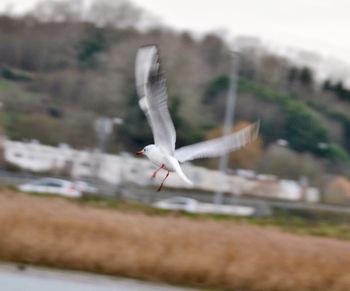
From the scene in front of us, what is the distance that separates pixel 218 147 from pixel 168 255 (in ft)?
31.4

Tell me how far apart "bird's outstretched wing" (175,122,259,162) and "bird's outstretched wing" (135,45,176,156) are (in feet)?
0.64

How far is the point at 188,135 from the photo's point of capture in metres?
33.9

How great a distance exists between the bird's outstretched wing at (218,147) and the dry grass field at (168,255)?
9330mm

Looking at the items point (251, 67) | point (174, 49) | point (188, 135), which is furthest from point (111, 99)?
point (188, 135)

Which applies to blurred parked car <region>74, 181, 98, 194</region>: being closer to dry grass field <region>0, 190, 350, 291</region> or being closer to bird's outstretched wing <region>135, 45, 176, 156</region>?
dry grass field <region>0, 190, 350, 291</region>

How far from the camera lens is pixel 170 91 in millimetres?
42469

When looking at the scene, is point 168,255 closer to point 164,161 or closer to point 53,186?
point 164,161

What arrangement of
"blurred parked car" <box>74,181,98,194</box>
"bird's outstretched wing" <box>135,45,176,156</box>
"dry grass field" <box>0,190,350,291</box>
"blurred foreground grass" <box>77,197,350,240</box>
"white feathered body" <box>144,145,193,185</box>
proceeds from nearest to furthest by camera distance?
"white feathered body" <box>144,145,193,185</box> → "bird's outstretched wing" <box>135,45,176,156</box> → "dry grass field" <box>0,190,350,291</box> → "blurred foreground grass" <box>77,197,350,240</box> → "blurred parked car" <box>74,181,98,194</box>

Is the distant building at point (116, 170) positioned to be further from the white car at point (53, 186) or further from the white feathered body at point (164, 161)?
the white feathered body at point (164, 161)

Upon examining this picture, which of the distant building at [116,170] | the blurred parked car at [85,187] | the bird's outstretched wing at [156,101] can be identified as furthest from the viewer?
the distant building at [116,170]

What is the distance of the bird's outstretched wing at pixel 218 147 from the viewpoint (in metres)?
7.80

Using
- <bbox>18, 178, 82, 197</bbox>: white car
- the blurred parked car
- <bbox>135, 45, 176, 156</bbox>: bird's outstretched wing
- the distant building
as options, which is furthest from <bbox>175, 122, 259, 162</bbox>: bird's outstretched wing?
the distant building

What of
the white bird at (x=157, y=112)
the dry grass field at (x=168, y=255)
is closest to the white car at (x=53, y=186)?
the dry grass field at (x=168, y=255)

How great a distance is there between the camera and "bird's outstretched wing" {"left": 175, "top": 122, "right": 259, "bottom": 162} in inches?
307
